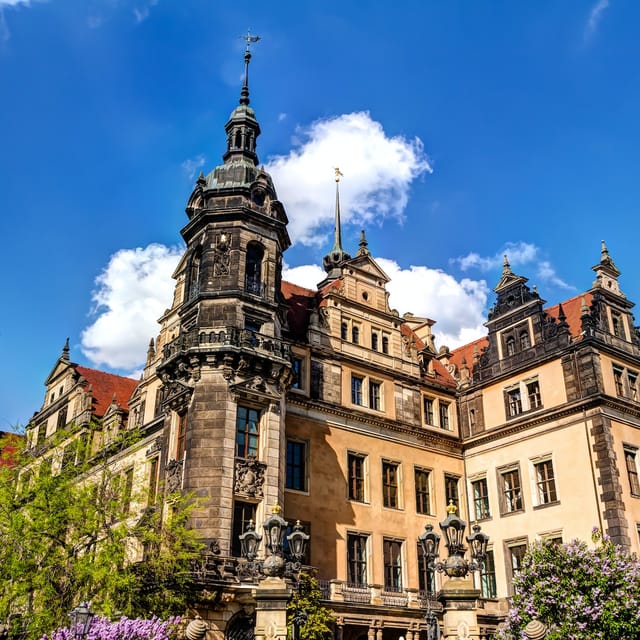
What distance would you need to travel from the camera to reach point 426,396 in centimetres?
3978

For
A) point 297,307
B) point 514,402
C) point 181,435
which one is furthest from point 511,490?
point 181,435

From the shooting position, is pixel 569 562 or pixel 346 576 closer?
pixel 569 562

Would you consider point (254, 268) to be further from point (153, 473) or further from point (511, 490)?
point (511, 490)

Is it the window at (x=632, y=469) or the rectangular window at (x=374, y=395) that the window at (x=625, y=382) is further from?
the rectangular window at (x=374, y=395)

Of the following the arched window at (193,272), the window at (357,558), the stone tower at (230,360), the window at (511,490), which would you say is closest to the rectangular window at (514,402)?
the window at (511,490)

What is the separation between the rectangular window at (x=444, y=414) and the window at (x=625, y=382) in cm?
875

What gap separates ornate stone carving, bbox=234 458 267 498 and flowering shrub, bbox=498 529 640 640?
9816mm

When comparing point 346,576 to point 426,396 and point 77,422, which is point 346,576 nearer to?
point 426,396

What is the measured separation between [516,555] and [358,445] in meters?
8.83

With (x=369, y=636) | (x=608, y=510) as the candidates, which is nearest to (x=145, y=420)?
(x=369, y=636)

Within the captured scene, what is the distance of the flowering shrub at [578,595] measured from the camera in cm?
2148

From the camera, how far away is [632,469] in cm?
3406

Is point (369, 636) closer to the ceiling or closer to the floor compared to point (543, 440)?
closer to the floor

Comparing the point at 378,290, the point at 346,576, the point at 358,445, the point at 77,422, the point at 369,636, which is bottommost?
the point at 369,636
